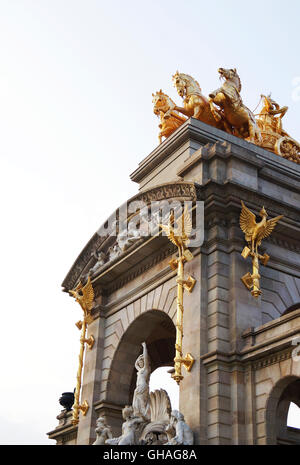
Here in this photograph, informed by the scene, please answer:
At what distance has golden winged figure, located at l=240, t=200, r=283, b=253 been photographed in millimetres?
24266

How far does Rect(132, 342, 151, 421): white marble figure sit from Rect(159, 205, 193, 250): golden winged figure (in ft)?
16.4

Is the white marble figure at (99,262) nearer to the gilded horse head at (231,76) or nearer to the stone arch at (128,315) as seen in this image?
the stone arch at (128,315)

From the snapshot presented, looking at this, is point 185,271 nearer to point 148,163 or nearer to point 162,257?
point 162,257

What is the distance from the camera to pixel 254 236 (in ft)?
79.6

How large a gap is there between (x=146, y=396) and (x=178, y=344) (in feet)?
11.5

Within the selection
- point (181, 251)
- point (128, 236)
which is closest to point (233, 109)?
point (128, 236)

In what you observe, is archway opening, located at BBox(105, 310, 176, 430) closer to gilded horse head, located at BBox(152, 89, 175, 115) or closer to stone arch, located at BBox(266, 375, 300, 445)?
stone arch, located at BBox(266, 375, 300, 445)

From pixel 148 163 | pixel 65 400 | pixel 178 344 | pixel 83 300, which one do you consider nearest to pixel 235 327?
pixel 178 344

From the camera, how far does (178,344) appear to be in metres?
23.3

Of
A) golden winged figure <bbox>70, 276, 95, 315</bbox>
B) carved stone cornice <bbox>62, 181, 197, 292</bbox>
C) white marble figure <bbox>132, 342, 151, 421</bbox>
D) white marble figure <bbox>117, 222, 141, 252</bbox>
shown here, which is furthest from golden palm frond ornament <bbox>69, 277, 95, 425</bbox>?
white marble figure <bbox>132, 342, 151, 421</bbox>

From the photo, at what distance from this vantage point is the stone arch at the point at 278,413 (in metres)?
21.1

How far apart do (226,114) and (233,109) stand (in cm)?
48

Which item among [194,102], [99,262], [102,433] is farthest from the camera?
[194,102]

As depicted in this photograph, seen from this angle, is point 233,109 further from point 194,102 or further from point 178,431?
point 178,431
